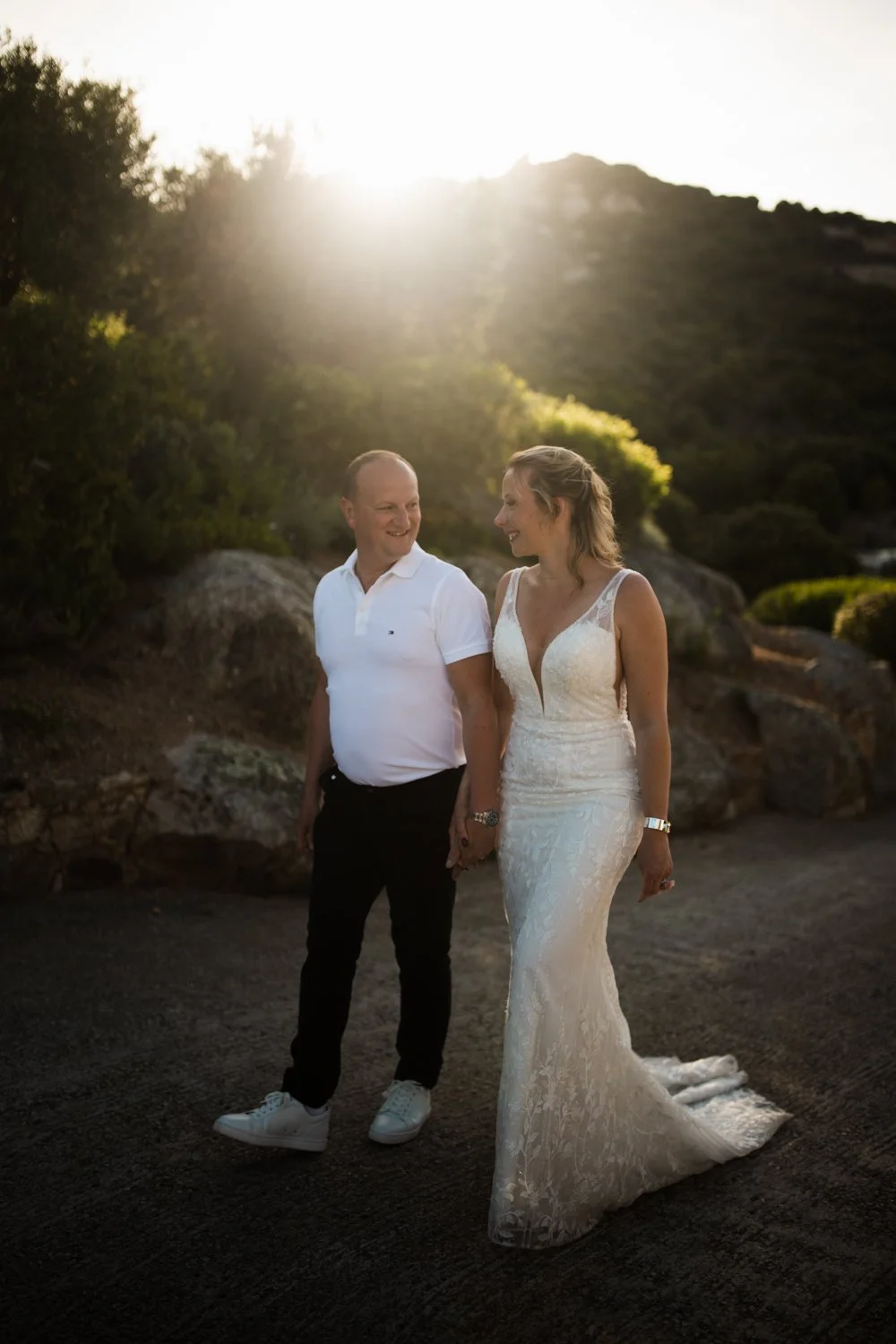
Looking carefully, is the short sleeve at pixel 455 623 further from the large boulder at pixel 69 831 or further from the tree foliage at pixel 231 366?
the tree foliage at pixel 231 366

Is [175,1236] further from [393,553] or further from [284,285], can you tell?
[284,285]

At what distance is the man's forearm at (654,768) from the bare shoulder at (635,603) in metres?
0.33

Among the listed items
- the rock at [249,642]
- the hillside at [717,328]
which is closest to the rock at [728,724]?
the rock at [249,642]

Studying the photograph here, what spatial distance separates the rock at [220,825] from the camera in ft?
21.9

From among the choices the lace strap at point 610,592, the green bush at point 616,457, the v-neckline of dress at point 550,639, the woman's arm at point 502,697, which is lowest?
the woman's arm at point 502,697

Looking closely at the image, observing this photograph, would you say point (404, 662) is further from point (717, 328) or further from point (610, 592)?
point (717, 328)

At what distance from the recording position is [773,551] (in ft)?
75.5

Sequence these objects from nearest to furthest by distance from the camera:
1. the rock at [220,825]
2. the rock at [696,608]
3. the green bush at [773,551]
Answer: the rock at [220,825] < the rock at [696,608] < the green bush at [773,551]

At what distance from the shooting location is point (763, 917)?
23.3ft

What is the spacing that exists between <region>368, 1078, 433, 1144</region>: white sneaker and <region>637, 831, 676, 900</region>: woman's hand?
1100mm

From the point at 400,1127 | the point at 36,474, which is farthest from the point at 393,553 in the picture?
the point at 36,474

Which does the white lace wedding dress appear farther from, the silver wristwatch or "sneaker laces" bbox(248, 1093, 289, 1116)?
"sneaker laces" bbox(248, 1093, 289, 1116)

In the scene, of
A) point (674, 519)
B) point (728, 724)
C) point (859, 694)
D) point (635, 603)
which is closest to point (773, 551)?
point (674, 519)

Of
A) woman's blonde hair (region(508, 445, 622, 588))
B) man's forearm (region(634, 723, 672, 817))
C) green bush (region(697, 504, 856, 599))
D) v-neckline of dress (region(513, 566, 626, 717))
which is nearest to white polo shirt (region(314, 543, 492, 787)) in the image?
v-neckline of dress (region(513, 566, 626, 717))
